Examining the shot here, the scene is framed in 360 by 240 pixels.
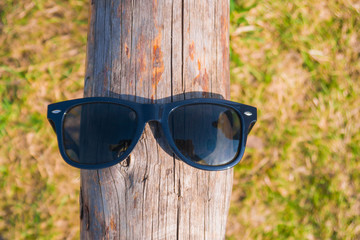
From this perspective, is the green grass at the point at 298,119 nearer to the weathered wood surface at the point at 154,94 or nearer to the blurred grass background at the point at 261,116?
the blurred grass background at the point at 261,116

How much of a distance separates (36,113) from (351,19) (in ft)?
9.73

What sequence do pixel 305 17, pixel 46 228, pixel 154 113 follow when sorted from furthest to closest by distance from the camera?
pixel 305 17, pixel 46 228, pixel 154 113

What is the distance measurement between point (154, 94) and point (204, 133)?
0.27 m

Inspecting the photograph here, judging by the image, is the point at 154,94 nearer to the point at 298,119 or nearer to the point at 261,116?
the point at 261,116

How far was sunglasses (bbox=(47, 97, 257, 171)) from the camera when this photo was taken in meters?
1.12

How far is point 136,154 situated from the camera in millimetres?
1128

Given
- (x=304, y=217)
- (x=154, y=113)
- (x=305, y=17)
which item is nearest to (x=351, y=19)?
(x=305, y=17)

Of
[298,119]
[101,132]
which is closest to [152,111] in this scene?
[101,132]

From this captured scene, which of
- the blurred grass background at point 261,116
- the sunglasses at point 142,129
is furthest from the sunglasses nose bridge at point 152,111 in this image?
the blurred grass background at point 261,116

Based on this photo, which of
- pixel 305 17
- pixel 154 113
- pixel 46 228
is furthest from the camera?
pixel 305 17

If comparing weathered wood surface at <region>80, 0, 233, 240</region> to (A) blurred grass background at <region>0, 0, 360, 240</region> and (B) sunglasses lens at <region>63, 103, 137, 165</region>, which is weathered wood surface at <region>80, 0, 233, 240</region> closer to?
(B) sunglasses lens at <region>63, 103, 137, 165</region>

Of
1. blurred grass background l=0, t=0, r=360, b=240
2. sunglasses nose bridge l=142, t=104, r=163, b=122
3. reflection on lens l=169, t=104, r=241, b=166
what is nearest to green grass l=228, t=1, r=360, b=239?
blurred grass background l=0, t=0, r=360, b=240

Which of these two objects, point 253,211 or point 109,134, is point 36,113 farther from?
point 253,211

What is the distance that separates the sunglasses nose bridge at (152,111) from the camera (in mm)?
1111
